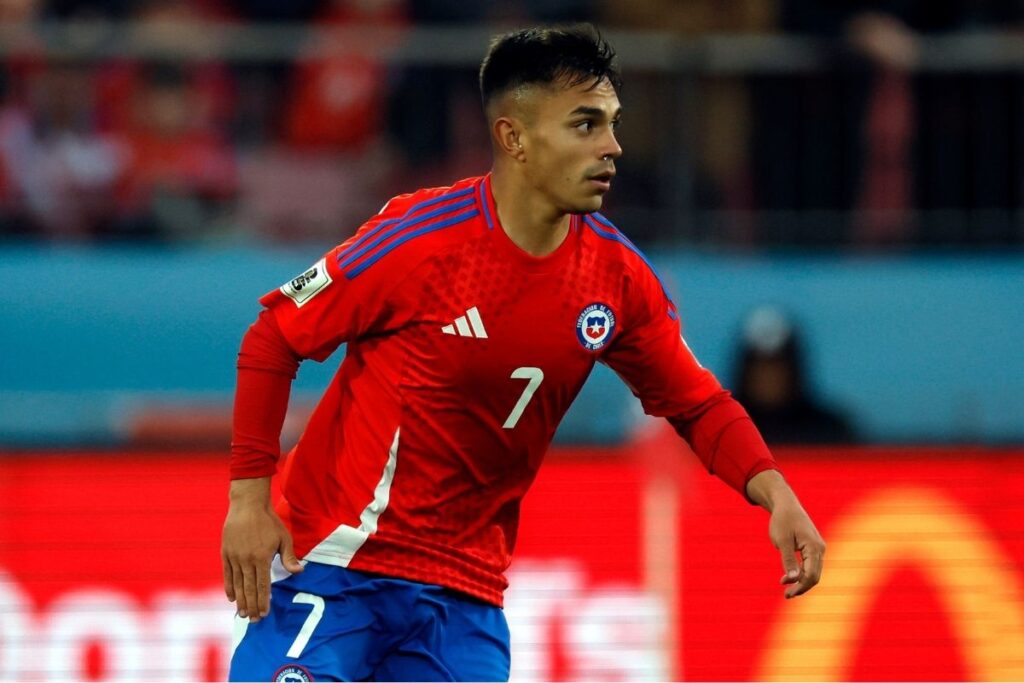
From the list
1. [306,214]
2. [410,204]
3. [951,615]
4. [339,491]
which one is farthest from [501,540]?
[306,214]

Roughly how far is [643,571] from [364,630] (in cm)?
295

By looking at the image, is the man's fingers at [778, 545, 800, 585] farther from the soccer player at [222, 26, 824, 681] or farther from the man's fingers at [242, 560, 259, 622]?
the man's fingers at [242, 560, 259, 622]

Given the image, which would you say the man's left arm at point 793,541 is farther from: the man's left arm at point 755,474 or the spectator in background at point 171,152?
the spectator in background at point 171,152

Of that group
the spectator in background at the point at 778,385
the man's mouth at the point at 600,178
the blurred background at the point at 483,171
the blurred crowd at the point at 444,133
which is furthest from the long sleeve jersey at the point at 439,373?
the blurred crowd at the point at 444,133

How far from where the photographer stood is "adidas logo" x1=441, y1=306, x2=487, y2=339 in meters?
4.50

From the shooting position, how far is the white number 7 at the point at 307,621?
448cm

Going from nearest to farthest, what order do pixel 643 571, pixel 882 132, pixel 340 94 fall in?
pixel 643 571, pixel 340 94, pixel 882 132

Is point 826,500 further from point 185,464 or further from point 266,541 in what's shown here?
point 266,541

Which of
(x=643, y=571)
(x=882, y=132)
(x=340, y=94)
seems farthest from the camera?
(x=882, y=132)

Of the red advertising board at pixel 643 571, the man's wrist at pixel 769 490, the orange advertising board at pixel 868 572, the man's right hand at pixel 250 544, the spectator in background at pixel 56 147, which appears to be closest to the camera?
the man's right hand at pixel 250 544

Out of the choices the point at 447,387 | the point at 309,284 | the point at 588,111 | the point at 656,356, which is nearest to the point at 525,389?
the point at 447,387

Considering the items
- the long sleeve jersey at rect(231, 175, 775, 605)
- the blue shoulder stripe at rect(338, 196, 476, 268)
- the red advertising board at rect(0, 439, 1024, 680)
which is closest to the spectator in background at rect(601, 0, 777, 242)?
the red advertising board at rect(0, 439, 1024, 680)

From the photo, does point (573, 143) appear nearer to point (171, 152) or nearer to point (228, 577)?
point (228, 577)

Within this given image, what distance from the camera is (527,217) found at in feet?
14.9
